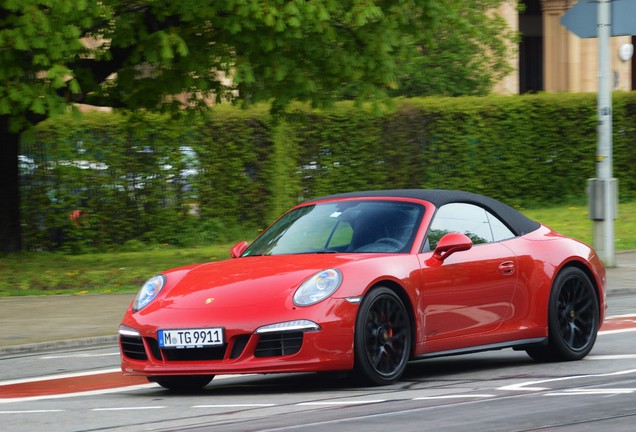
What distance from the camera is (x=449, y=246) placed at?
9445 mm

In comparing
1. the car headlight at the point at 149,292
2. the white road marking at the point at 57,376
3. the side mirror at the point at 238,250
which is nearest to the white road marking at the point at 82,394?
the car headlight at the point at 149,292

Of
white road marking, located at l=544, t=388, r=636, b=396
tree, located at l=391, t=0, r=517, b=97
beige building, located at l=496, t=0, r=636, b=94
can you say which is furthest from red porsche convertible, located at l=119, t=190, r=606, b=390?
beige building, located at l=496, t=0, r=636, b=94

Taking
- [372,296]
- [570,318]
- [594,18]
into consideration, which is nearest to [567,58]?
[594,18]

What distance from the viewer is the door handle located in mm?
9994

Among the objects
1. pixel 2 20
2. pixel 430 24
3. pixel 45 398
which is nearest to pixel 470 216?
pixel 45 398

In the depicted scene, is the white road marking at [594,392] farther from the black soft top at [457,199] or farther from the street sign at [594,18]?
the street sign at [594,18]

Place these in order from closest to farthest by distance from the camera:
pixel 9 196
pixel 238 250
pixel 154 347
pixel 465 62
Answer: pixel 154 347
pixel 238 250
pixel 9 196
pixel 465 62

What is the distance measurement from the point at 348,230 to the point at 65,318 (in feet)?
19.1

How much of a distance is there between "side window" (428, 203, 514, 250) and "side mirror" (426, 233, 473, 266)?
187 millimetres

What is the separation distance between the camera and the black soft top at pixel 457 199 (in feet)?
33.1

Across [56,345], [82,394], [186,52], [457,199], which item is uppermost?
[186,52]

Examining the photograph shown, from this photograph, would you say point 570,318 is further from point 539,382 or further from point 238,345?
point 238,345

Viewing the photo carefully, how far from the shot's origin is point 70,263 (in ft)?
68.5

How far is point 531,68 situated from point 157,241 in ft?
110
